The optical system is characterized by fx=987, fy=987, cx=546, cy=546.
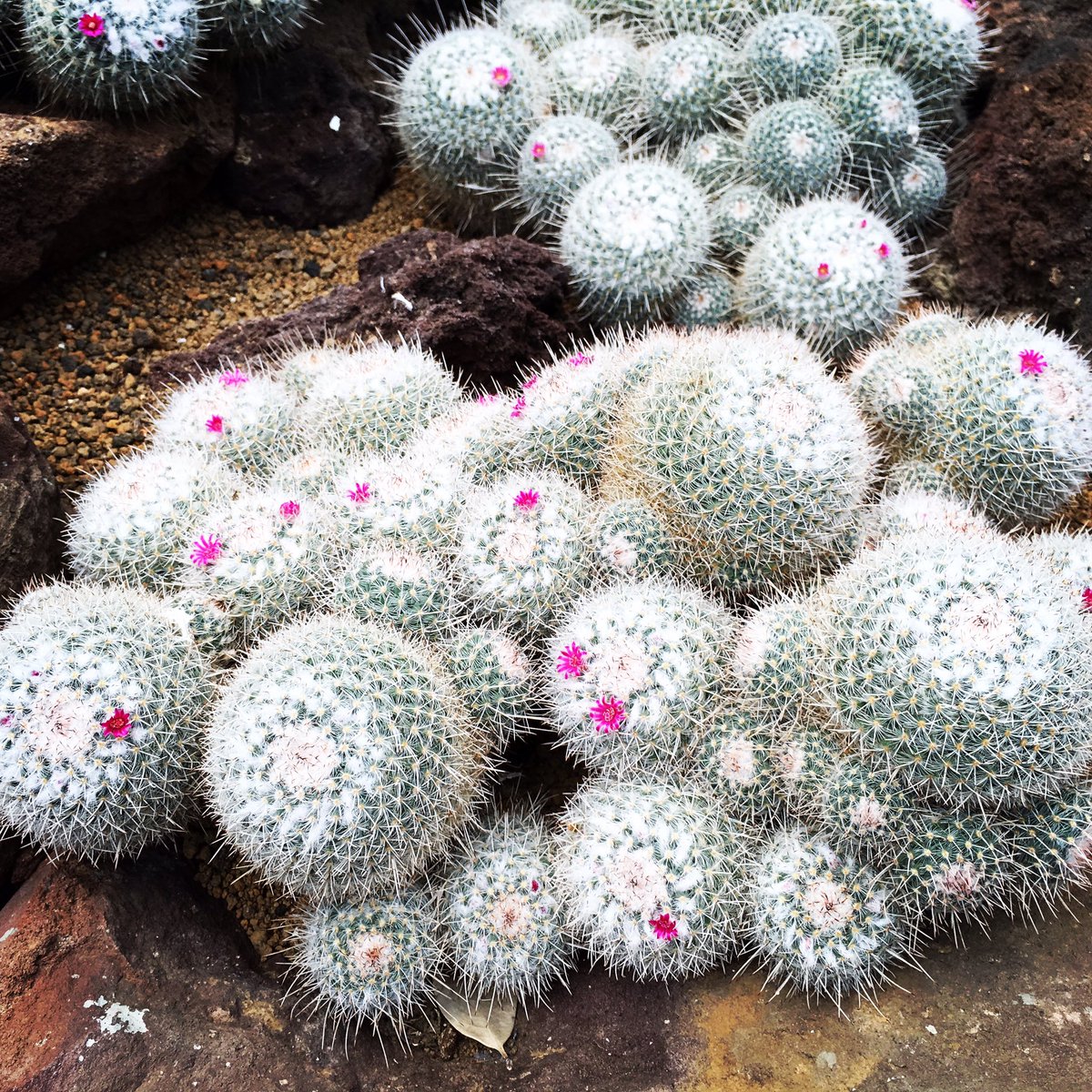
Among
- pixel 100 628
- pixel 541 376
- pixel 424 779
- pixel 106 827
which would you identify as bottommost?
pixel 106 827

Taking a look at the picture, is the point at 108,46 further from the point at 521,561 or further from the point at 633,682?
the point at 633,682

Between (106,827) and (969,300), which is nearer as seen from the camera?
(106,827)

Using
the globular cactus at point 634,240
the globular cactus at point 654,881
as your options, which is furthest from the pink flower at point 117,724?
the globular cactus at point 634,240

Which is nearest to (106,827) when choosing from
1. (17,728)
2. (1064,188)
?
(17,728)

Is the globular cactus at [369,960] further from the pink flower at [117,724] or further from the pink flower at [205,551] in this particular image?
the pink flower at [205,551]

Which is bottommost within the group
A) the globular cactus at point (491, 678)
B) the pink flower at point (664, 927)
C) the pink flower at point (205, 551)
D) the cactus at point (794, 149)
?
the pink flower at point (664, 927)

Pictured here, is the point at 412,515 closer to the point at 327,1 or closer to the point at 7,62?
the point at 7,62
